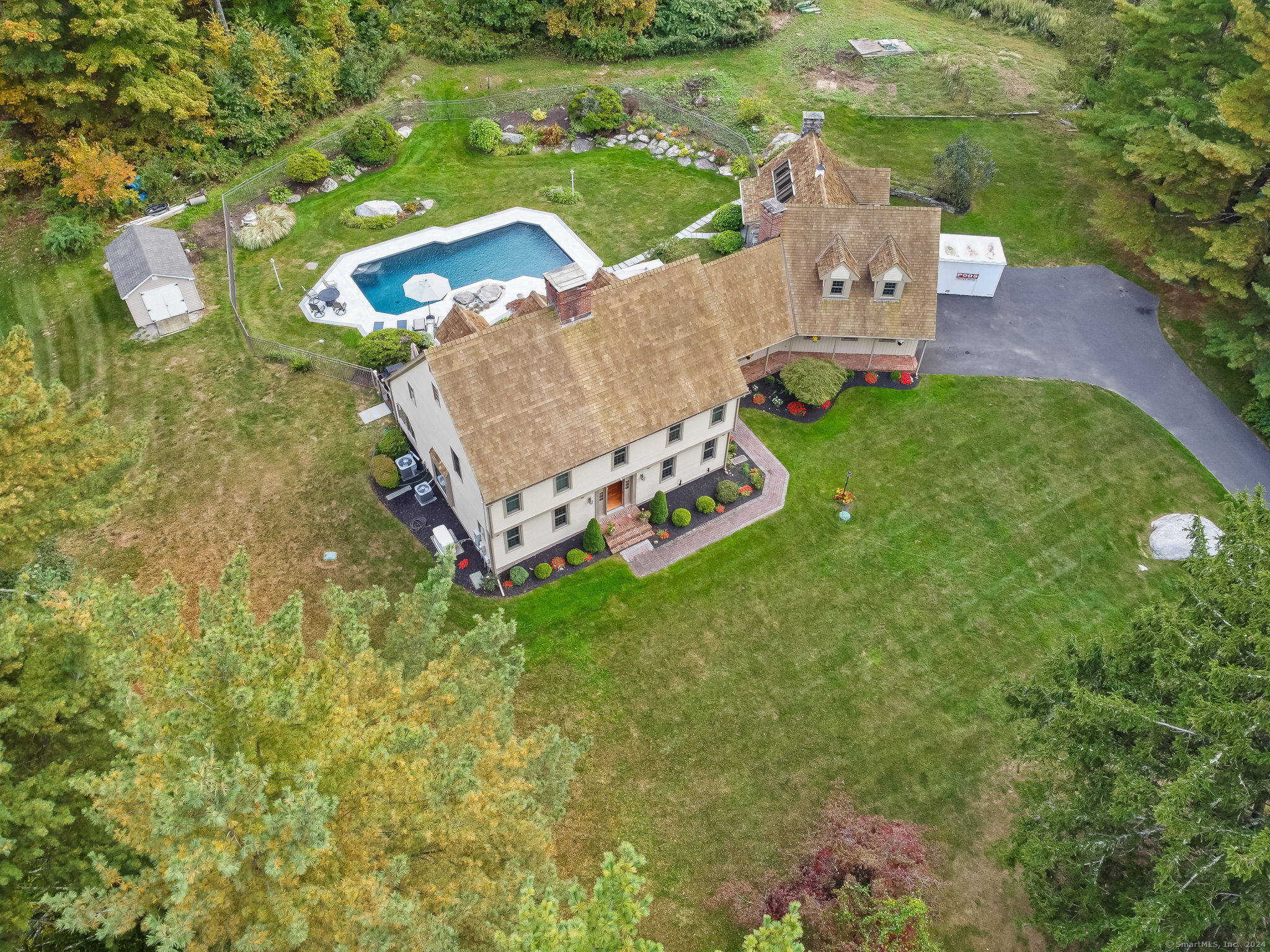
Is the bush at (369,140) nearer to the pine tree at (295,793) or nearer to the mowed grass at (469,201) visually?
the mowed grass at (469,201)

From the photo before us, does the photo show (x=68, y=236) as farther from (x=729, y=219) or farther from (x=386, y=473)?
(x=729, y=219)

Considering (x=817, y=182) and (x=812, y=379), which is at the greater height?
(x=817, y=182)

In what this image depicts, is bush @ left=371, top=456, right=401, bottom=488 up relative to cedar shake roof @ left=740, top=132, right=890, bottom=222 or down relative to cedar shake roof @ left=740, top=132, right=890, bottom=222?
down

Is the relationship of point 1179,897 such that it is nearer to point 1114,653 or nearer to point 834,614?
point 1114,653

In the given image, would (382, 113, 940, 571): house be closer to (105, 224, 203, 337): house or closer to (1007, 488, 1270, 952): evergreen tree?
(105, 224, 203, 337): house

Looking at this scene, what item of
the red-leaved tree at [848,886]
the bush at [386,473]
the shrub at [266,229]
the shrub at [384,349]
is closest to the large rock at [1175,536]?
the red-leaved tree at [848,886]

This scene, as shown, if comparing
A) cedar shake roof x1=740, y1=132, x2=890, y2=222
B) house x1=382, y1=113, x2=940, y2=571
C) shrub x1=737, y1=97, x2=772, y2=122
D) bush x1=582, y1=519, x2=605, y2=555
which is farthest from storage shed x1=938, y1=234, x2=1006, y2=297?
bush x1=582, y1=519, x2=605, y2=555

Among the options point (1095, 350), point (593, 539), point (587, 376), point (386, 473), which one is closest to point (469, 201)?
point (386, 473)
